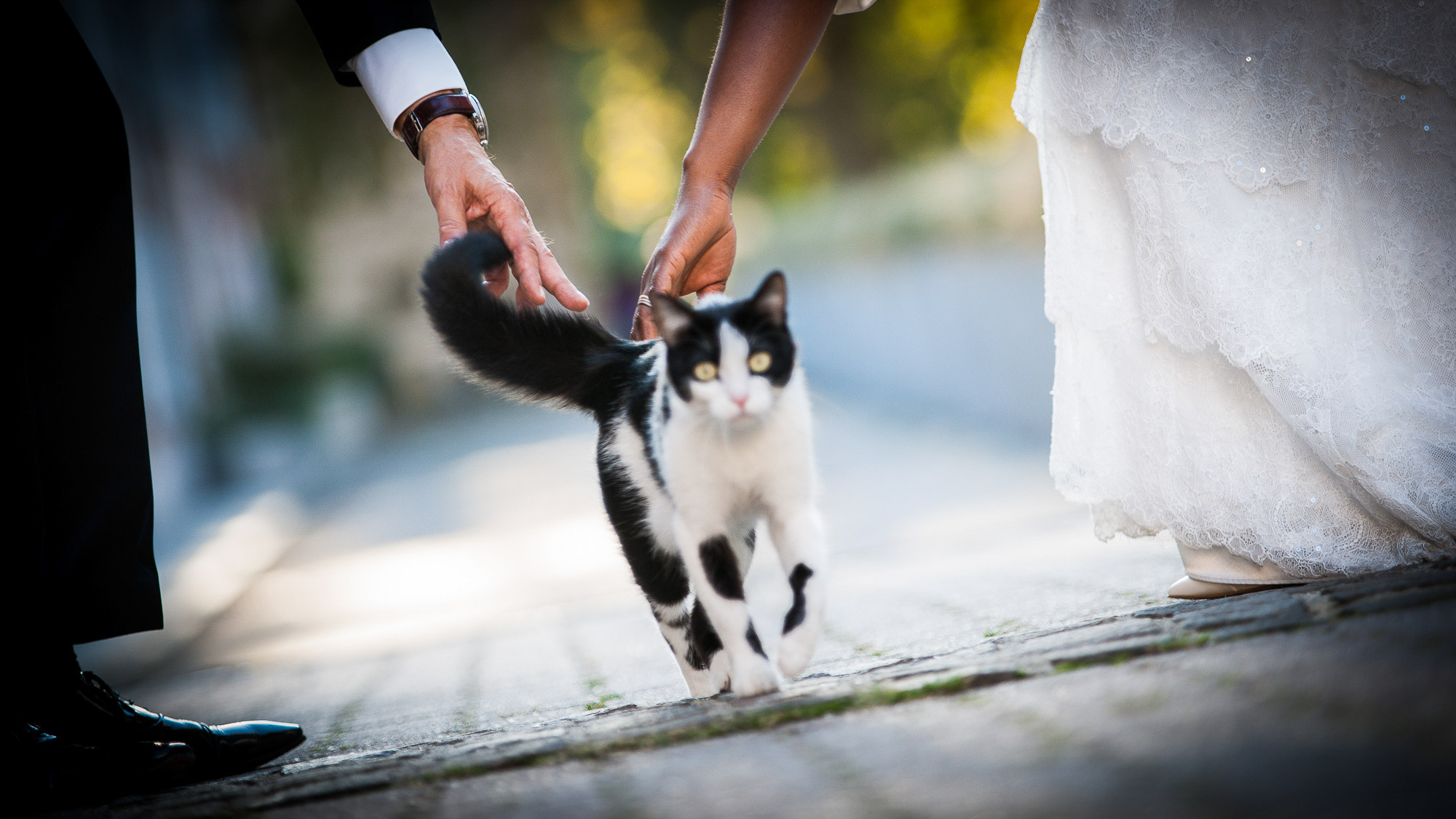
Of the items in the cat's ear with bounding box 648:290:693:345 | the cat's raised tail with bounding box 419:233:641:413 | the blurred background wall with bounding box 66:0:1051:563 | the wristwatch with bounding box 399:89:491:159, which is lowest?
the cat's ear with bounding box 648:290:693:345

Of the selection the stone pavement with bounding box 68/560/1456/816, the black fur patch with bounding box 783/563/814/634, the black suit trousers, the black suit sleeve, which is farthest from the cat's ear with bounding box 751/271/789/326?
the black suit trousers

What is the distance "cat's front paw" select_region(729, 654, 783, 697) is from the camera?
1.67 m

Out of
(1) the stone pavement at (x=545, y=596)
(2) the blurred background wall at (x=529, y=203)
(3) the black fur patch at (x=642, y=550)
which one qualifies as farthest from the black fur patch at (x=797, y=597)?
(2) the blurred background wall at (x=529, y=203)

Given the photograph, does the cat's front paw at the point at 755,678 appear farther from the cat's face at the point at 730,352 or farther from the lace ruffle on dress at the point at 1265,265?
the lace ruffle on dress at the point at 1265,265

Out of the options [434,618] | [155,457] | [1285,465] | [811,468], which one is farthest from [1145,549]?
[155,457]

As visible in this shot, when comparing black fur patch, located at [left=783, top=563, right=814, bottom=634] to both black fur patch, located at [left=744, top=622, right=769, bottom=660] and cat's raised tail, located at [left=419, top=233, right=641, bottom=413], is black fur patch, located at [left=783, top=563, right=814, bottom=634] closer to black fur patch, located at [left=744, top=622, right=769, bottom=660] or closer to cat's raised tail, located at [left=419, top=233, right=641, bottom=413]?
black fur patch, located at [left=744, top=622, right=769, bottom=660]

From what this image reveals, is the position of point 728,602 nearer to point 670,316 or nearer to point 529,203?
point 670,316

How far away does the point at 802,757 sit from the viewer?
4.03 feet

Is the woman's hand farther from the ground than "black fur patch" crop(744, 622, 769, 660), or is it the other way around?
the woman's hand

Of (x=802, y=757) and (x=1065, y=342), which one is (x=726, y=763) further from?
(x=1065, y=342)

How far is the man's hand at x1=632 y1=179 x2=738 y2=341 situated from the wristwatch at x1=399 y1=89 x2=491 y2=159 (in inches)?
18.7

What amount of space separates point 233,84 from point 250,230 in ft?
9.60

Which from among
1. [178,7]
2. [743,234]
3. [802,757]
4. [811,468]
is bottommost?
[802,757]

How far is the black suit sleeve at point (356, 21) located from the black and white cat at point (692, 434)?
0.58m
